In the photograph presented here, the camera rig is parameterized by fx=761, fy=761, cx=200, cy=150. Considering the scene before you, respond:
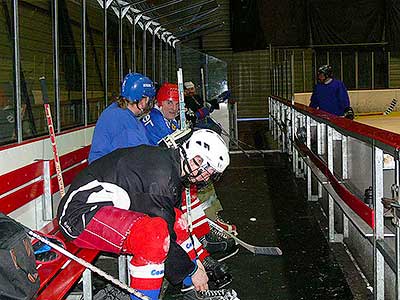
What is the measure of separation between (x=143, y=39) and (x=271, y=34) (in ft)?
26.0

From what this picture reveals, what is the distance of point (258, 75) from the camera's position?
23.2m

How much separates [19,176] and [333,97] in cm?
624

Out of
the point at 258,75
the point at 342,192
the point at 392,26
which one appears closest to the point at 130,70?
the point at 342,192

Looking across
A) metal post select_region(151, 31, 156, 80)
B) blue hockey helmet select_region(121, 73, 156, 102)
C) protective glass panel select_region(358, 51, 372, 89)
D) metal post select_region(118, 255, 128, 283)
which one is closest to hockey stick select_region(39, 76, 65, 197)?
blue hockey helmet select_region(121, 73, 156, 102)

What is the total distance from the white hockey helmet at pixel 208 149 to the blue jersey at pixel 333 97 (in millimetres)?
6436

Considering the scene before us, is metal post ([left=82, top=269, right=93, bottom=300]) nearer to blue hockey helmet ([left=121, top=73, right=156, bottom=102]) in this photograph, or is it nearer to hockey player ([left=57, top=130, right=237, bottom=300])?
hockey player ([left=57, top=130, right=237, bottom=300])

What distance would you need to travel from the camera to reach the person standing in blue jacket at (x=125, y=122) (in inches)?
181

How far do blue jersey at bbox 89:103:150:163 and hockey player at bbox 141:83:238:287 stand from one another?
474 millimetres

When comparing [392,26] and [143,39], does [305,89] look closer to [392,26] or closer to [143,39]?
[392,26]

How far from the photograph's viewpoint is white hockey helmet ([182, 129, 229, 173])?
3232mm

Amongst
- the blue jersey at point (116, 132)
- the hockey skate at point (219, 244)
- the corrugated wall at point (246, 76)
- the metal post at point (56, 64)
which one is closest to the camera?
the blue jersey at point (116, 132)

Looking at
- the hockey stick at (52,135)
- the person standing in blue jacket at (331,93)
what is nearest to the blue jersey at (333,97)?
the person standing in blue jacket at (331,93)

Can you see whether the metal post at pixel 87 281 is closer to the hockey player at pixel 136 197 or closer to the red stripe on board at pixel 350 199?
the hockey player at pixel 136 197

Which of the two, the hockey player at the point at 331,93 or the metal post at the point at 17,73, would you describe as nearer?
the metal post at the point at 17,73
